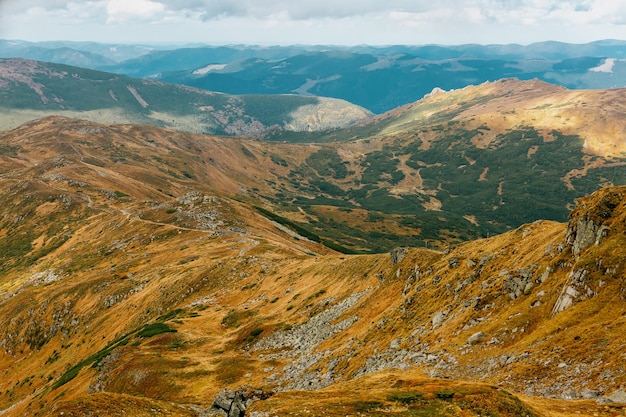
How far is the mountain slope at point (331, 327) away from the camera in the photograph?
29031 millimetres

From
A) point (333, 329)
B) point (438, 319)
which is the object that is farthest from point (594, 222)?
point (333, 329)

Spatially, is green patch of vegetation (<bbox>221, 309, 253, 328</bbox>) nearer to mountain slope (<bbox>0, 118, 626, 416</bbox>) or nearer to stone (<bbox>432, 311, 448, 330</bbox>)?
mountain slope (<bbox>0, 118, 626, 416</bbox>)

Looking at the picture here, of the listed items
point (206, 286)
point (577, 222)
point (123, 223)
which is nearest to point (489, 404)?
point (577, 222)

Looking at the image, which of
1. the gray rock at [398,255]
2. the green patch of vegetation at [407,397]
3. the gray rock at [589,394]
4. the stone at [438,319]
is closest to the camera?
the gray rock at [589,394]

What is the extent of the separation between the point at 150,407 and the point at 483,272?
3460cm

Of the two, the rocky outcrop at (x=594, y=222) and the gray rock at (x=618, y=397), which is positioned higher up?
the rocky outcrop at (x=594, y=222)

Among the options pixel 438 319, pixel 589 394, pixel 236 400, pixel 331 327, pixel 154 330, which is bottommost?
pixel 154 330

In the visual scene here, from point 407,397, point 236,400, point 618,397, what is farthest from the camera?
point 236,400

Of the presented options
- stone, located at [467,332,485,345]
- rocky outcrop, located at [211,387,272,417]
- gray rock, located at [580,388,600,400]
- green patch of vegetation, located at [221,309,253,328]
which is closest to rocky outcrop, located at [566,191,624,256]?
stone, located at [467,332,485,345]

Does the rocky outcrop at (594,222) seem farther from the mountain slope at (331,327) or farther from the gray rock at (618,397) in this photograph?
the gray rock at (618,397)

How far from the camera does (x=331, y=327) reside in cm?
5769

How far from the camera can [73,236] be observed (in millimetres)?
157250

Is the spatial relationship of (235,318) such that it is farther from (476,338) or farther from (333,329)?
(476,338)

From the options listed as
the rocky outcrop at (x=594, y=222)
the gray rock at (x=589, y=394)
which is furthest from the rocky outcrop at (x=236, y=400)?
the rocky outcrop at (x=594, y=222)
